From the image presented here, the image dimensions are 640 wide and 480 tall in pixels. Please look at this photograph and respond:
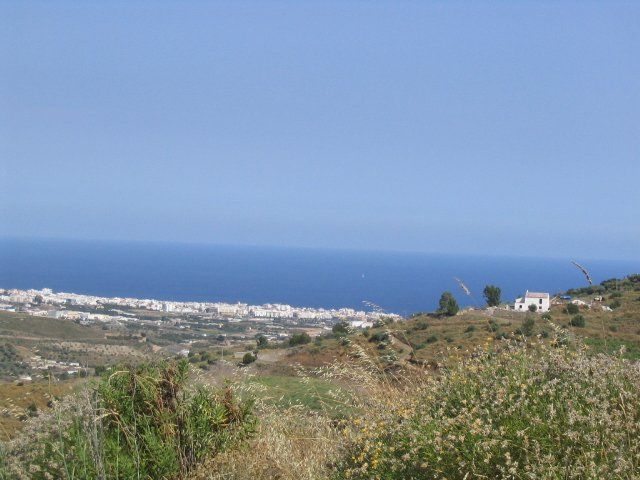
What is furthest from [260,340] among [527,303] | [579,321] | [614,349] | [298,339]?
[614,349]

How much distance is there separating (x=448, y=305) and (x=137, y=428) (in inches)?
842

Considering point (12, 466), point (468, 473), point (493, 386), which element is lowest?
point (12, 466)

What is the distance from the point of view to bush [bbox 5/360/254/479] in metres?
4.65

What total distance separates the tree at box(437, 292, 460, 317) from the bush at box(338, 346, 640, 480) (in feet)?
64.6

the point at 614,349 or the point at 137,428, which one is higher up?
the point at 614,349

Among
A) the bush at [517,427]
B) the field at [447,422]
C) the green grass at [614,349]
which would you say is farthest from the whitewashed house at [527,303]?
the bush at [517,427]

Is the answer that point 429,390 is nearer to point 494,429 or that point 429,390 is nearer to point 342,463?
point 342,463

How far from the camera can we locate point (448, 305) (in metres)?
25.8

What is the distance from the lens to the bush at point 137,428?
15.3 feet

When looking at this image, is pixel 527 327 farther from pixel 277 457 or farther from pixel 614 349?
→ pixel 277 457

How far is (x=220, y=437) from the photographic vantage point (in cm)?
532

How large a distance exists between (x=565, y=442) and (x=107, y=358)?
12.1ft

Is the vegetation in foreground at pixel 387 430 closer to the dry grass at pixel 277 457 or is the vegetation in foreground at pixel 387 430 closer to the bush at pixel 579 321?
the dry grass at pixel 277 457

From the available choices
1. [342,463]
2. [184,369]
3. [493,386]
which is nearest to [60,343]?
[184,369]
